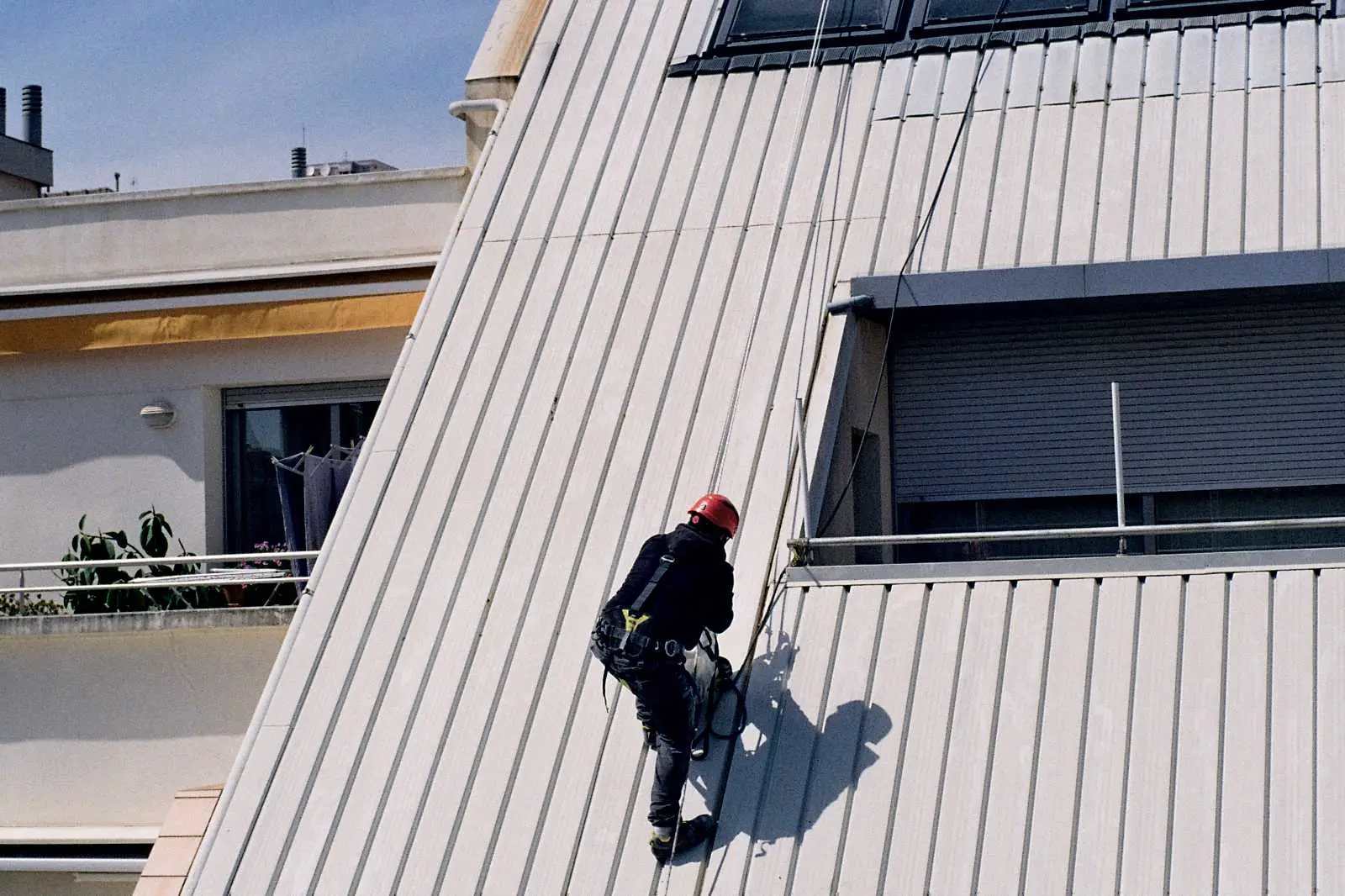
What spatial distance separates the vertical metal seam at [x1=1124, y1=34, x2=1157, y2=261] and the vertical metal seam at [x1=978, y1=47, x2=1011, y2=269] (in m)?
0.65

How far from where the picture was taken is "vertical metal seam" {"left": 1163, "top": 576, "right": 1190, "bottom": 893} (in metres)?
7.14

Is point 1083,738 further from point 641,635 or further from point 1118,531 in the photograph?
point 641,635

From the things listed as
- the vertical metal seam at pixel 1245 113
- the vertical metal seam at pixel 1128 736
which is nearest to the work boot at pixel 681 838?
the vertical metal seam at pixel 1128 736

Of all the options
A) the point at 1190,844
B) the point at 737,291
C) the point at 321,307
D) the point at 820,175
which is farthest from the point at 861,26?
the point at 1190,844

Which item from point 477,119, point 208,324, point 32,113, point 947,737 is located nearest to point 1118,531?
point 947,737

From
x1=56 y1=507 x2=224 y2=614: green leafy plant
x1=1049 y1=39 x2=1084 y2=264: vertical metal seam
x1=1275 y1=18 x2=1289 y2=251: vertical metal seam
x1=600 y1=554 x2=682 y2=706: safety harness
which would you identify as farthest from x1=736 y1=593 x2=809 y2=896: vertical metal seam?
x1=56 y1=507 x2=224 y2=614: green leafy plant

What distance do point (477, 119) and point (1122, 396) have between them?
17.8ft

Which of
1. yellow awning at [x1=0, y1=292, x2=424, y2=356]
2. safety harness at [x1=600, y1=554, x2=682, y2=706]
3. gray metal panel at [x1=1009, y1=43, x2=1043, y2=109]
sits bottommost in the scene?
safety harness at [x1=600, y1=554, x2=682, y2=706]

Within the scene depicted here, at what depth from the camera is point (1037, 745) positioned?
7641 mm

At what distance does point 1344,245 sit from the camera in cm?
938

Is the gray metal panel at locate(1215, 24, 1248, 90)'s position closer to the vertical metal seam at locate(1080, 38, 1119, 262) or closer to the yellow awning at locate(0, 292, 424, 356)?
the vertical metal seam at locate(1080, 38, 1119, 262)

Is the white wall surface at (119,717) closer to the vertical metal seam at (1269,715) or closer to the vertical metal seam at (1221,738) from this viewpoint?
the vertical metal seam at (1221,738)

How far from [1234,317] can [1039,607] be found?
9.69 feet

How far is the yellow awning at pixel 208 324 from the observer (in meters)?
13.1
